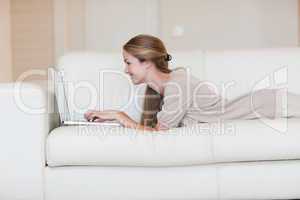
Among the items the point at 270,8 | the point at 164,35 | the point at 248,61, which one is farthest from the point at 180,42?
the point at 248,61

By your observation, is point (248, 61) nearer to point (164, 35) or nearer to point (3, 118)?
point (3, 118)

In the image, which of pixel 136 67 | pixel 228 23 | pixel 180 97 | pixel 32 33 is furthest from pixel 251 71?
pixel 32 33

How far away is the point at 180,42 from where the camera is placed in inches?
198

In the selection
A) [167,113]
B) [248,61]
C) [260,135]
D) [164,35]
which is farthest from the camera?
[164,35]

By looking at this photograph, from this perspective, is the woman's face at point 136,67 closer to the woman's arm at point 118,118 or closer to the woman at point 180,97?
the woman at point 180,97

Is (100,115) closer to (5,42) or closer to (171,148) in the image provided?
(171,148)

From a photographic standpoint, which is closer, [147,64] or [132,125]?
[132,125]

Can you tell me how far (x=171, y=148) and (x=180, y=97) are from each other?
337 millimetres

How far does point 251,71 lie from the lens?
9.07 ft

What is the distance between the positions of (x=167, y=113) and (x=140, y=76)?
0.26 metres

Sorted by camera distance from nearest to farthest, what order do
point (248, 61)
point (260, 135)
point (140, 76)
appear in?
point (260, 135)
point (140, 76)
point (248, 61)

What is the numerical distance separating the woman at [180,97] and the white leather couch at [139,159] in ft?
0.65

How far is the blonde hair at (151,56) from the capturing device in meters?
2.49

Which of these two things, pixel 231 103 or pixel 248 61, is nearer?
pixel 231 103
